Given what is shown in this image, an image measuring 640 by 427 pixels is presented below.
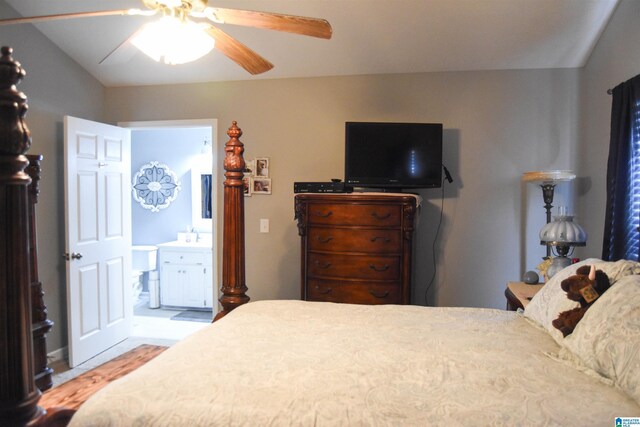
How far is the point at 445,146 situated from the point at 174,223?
3503 millimetres

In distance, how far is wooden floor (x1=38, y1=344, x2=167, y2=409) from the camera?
2697 mm

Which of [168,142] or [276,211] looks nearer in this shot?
[276,211]

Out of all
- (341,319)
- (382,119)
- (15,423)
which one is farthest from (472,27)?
(15,423)

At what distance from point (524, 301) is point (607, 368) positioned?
1.09 metres

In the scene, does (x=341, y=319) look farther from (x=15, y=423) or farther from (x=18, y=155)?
(x=18, y=155)

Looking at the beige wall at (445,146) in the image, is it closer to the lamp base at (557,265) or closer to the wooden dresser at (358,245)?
the wooden dresser at (358,245)

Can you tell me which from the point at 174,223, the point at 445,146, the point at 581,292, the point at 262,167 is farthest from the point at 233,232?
the point at 174,223

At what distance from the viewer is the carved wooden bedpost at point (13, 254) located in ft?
2.18

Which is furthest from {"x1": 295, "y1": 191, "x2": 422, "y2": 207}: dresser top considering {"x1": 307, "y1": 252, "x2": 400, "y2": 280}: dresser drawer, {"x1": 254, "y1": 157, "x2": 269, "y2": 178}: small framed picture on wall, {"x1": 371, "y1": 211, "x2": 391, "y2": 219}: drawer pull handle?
{"x1": 254, "y1": 157, "x2": 269, "y2": 178}: small framed picture on wall

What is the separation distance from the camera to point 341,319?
168 cm

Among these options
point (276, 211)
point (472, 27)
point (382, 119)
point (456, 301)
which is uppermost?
point (472, 27)

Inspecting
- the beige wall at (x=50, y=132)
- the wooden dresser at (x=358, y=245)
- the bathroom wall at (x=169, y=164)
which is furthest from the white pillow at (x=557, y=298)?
the bathroom wall at (x=169, y=164)

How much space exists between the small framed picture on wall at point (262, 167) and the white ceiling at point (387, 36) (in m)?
0.70

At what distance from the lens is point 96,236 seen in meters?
3.43
